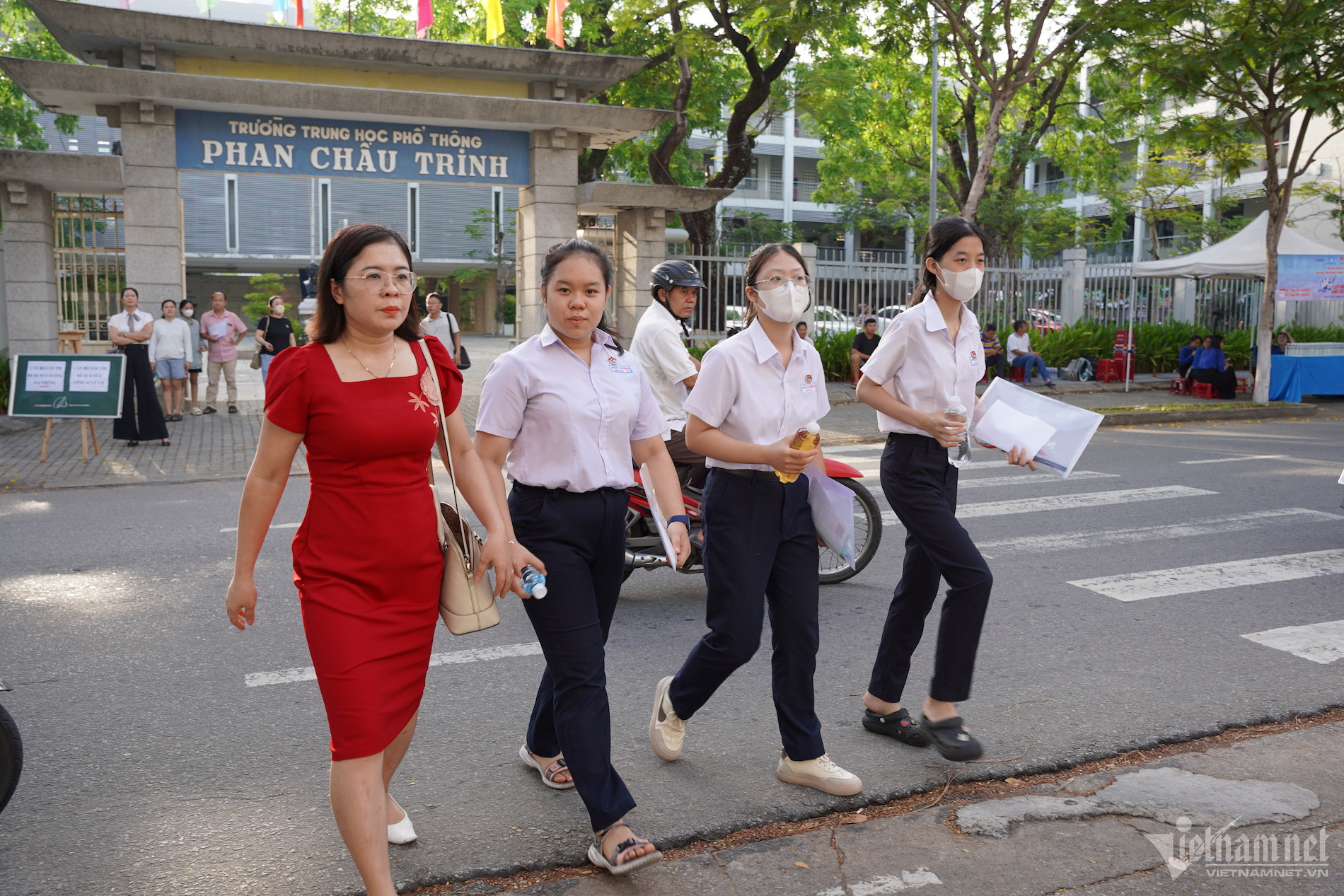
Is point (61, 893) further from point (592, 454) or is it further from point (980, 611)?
point (980, 611)

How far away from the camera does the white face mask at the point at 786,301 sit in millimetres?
3646

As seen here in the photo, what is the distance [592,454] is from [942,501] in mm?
1395

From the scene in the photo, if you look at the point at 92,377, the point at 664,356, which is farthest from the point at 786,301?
the point at 92,377

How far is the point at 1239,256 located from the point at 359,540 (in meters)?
21.5

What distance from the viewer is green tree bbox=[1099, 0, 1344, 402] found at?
16125mm

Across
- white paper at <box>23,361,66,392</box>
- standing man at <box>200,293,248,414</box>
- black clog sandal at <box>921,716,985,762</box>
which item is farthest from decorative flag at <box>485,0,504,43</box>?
black clog sandal at <box>921,716,985,762</box>

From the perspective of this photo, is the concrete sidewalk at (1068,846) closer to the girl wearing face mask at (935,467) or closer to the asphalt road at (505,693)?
the asphalt road at (505,693)

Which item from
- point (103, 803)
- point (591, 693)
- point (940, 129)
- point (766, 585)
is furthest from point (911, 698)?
point (940, 129)

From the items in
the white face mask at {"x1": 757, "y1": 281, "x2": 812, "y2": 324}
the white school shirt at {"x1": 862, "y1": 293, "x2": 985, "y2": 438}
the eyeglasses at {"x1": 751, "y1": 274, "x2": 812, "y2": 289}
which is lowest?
the white school shirt at {"x1": 862, "y1": 293, "x2": 985, "y2": 438}

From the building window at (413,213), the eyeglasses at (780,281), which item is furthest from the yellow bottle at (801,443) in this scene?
the building window at (413,213)

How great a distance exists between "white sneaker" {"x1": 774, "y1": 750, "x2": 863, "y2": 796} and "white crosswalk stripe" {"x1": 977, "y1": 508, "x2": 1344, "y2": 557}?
415 centimetres

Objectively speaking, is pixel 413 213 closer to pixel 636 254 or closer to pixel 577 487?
pixel 636 254

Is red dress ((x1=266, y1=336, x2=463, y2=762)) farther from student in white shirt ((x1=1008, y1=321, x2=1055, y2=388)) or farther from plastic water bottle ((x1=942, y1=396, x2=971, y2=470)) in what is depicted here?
student in white shirt ((x1=1008, y1=321, x2=1055, y2=388))

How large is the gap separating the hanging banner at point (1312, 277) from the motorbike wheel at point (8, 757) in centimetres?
2160
